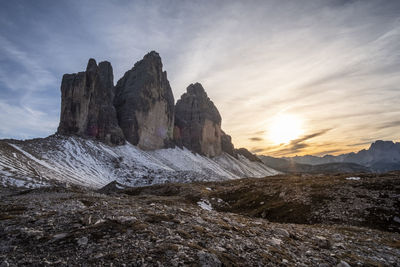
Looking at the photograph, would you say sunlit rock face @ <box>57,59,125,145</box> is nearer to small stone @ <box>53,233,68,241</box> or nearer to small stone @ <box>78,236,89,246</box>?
small stone @ <box>53,233,68,241</box>

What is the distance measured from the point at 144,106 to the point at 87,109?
→ 47332 millimetres

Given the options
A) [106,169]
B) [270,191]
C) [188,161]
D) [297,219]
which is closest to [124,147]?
[106,169]

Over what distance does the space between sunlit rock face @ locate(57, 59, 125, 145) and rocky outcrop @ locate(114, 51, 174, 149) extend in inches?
677

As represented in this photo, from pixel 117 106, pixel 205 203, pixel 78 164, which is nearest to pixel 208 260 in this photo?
pixel 205 203

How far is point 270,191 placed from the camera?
37.1 meters

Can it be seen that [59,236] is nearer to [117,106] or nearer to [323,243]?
[323,243]

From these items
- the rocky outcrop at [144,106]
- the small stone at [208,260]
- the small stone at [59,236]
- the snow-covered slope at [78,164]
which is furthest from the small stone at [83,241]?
the rocky outcrop at [144,106]

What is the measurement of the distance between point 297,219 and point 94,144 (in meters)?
128

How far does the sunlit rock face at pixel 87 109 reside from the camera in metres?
134

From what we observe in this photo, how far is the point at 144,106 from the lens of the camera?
177500 millimetres

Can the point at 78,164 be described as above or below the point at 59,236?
above

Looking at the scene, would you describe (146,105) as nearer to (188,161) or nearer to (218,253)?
(188,161)

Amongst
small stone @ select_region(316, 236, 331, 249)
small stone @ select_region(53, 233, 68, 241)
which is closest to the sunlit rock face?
small stone @ select_region(53, 233, 68, 241)

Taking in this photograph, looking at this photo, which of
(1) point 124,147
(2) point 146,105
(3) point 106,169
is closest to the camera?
(3) point 106,169
